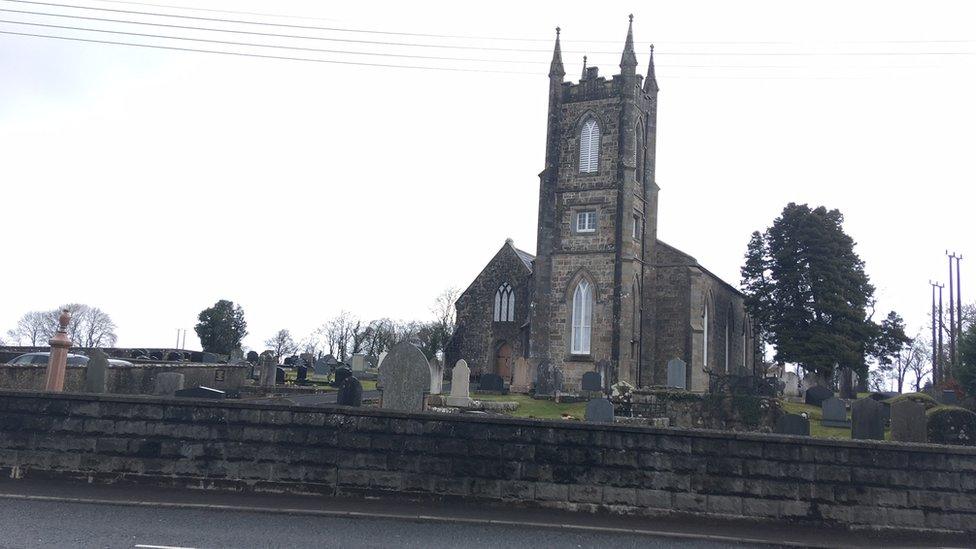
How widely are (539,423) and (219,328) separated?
151 feet

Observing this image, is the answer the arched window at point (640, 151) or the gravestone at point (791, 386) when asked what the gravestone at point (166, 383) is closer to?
the arched window at point (640, 151)

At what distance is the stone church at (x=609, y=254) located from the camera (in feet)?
105

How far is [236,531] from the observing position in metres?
7.59

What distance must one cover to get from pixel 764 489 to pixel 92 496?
8.71 metres

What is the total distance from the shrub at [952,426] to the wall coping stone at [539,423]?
2201 mm

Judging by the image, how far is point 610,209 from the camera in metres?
32.8

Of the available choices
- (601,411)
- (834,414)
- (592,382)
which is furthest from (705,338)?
(601,411)

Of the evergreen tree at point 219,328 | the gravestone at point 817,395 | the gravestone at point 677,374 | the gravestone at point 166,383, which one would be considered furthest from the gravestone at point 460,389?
the evergreen tree at point 219,328

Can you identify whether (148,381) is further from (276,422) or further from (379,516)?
(379,516)

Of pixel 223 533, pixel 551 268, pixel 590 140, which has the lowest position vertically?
pixel 223 533

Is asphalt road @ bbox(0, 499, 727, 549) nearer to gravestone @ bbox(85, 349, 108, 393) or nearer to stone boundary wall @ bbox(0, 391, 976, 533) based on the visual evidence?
stone boundary wall @ bbox(0, 391, 976, 533)

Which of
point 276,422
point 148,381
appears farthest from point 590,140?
point 276,422

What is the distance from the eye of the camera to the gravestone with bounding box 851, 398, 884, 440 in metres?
12.0

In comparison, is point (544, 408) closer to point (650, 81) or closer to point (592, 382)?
point (592, 382)
